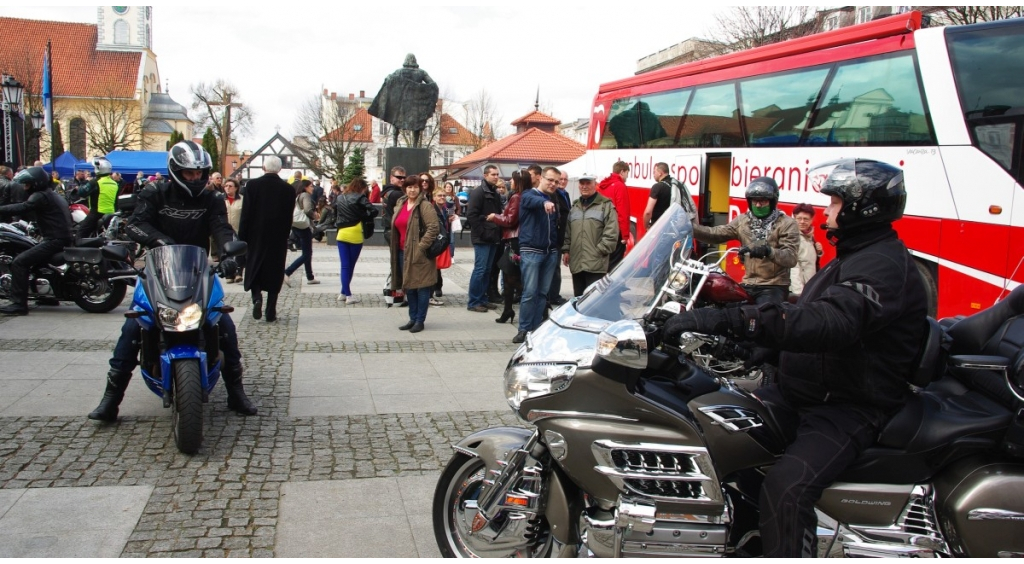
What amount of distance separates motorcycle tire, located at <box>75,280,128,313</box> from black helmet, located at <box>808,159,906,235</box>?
9.30 m

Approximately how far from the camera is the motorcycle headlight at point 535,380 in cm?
308

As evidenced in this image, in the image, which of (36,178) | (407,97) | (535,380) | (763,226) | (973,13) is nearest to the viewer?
(535,380)

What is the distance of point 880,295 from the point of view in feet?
9.34

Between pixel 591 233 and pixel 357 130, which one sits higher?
pixel 357 130

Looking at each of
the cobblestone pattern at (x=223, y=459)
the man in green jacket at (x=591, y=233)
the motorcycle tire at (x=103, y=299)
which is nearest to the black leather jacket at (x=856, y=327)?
the cobblestone pattern at (x=223, y=459)

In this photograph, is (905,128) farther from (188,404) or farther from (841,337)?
(188,404)

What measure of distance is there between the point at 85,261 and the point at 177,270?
524 cm

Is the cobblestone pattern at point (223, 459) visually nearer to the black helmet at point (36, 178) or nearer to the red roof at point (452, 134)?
the black helmet at point (36, 178)

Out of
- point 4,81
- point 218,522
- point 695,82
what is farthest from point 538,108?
point 218,522

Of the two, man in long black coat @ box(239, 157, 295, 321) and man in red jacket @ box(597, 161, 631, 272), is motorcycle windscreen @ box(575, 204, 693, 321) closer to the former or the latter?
man in long black coat @ box(239, 157, 295, 321)

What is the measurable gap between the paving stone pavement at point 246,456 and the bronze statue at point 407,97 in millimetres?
9417

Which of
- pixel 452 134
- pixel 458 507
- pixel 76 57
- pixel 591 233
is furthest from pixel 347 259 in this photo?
pixel 452 134

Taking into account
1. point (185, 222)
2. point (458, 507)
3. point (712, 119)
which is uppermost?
point (712, 119)

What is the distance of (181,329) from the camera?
509cm
